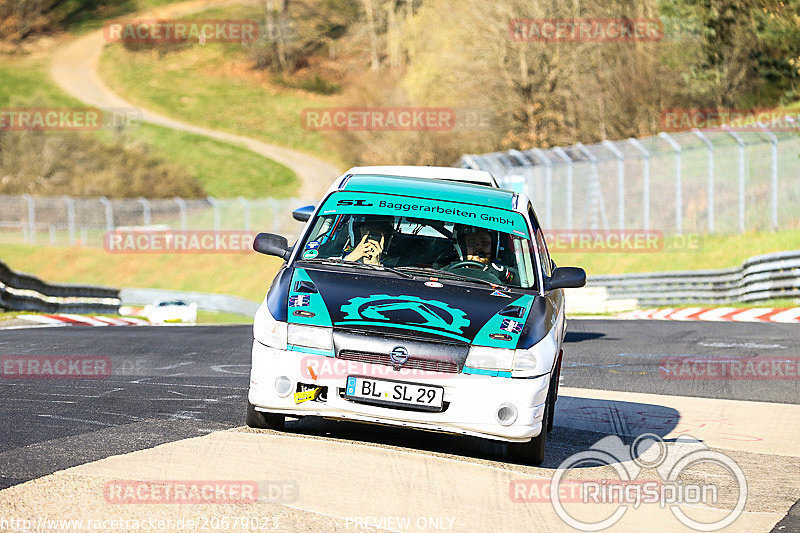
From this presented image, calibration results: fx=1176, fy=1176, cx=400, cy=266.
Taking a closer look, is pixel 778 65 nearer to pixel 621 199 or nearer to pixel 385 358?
pixel 621 199

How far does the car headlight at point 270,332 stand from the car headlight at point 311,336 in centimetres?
6

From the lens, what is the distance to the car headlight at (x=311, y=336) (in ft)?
22.5

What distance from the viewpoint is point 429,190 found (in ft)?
28.1

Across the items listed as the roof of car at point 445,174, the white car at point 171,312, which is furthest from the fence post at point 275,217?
the roof of car at point 445,174

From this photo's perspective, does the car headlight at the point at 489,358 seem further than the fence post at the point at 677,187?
No

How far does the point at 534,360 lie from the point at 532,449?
57 centimetres

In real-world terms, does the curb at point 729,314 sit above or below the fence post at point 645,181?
below

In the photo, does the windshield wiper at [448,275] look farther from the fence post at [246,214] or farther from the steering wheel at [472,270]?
the fence post at [246,214]

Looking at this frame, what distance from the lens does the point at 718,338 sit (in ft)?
55.2

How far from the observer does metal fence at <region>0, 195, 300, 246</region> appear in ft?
162

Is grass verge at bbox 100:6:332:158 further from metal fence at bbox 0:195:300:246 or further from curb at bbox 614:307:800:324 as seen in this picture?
→ curb at bbox 614:307:800:324

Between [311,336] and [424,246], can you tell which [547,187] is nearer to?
[424,246]

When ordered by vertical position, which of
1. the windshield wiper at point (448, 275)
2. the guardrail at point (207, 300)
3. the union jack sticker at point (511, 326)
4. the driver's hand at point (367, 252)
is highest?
the driver's hand at point (367, 252)

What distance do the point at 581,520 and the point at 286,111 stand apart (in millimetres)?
77690
